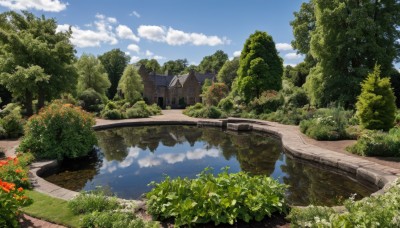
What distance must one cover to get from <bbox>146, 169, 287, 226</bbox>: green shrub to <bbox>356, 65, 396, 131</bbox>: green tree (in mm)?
10197

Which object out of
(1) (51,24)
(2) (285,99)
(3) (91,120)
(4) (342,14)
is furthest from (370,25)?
(1) (51,24)

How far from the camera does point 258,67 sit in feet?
97.5

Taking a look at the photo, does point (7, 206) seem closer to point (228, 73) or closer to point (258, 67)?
point (258, 67)

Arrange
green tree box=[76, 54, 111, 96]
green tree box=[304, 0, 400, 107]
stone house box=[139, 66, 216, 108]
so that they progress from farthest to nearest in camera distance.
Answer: stone house box=[139, 66, 216, 108] → green tree box=[76, 54, 111, 96] → green tree box=[304, 0, 400, 107]

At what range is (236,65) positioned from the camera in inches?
2357

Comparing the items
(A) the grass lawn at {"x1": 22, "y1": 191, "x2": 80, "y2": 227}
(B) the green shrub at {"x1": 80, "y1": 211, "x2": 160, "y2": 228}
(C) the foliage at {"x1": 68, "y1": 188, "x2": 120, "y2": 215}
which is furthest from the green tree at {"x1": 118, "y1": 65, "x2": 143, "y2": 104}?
(B) the green shrub at {"x1": 80, "y1": 211, "x2": 160, "y2": 228}

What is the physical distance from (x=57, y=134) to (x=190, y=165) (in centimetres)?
551

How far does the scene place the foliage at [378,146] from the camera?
11211 mm

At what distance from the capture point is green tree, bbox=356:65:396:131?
44.4 feet

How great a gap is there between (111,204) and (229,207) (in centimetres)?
240

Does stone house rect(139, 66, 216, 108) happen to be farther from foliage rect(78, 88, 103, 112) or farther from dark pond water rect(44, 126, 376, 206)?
dark pond water rect(44, 126, 376, 206)

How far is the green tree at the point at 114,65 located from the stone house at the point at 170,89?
260 inches

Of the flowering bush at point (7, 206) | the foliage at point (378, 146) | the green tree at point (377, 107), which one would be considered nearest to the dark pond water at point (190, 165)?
the foliage at point (378, 146)

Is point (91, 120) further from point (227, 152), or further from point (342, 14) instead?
point (342, 14)
